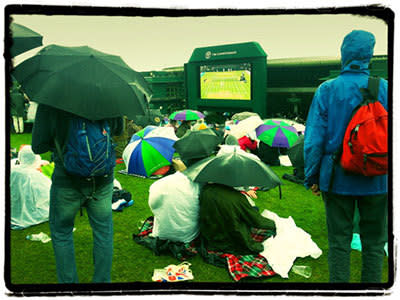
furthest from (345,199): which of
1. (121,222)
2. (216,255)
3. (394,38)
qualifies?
(121,222)

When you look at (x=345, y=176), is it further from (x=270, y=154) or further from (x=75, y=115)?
(x=270, y=154)

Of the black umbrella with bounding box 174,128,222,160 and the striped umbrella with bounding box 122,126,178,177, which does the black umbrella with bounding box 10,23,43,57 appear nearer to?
the black umbrella with bounding box 174,128,222,160

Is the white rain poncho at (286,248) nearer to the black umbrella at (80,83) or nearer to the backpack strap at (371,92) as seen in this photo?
the backpack strap at (371,92)

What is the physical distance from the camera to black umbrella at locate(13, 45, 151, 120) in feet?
6.54

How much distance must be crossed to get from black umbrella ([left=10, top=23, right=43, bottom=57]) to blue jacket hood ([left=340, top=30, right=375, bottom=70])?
2.19 metres

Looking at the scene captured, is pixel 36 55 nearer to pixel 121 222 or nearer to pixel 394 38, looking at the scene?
pixel 394 38

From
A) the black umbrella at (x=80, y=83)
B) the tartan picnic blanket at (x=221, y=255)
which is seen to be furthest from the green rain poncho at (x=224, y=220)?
the black umbrella at (x=80, y=83)

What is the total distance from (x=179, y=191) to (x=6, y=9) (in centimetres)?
217

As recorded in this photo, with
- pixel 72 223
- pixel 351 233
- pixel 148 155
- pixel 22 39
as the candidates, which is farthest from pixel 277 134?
pixel 22 39

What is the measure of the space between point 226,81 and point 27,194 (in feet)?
54.9

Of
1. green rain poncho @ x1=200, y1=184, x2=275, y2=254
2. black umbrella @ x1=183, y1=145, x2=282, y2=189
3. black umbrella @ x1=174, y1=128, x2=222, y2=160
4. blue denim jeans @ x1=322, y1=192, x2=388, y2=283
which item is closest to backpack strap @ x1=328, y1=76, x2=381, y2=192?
blue denim jeans @ x1=322, y1=192, x2=388, y2=283

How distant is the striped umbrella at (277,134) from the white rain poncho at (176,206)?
431 centimetres

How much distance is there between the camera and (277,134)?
7.34m

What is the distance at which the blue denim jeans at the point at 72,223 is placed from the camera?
2213 mm
